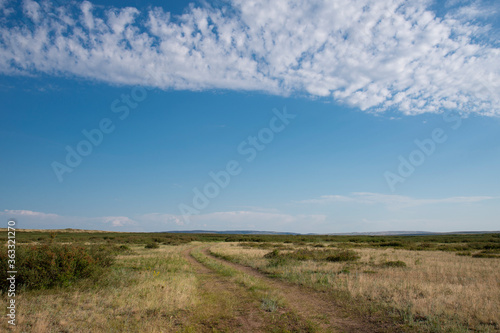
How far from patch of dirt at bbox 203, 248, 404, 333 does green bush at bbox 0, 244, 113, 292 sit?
8.64 m

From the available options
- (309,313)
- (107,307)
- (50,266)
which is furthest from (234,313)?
(50,266)

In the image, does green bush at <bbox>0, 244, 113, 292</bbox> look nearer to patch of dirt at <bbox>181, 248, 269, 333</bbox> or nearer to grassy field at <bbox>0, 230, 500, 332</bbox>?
grassy field at <bbox>0, 230, 500, 332</bbox>

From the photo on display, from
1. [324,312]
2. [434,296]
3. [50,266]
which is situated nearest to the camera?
[324,312]

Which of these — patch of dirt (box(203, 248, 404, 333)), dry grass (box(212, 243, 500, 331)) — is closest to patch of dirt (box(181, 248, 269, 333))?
patch of dirt (box(203, 248, 404, 333))

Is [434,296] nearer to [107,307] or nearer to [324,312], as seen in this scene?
[324,312]

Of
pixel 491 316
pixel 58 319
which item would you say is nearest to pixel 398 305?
pixel 491 316

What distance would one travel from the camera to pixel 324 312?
31.1ft

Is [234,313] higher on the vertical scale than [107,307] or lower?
lower

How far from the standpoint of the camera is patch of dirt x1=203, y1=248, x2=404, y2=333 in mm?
7980

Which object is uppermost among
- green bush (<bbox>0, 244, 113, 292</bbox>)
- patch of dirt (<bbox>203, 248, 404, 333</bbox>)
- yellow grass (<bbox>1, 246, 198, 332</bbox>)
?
green bush (<bbox>0, 244, 113, 292</bbox>)

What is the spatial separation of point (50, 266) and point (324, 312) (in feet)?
34.8

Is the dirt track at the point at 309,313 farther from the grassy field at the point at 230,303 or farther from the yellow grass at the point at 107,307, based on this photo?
the yellow grass at the point at 107,307

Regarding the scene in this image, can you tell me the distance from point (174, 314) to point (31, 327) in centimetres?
377

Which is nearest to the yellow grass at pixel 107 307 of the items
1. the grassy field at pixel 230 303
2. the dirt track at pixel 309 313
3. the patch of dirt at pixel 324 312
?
the grassy field at pixel 230 303
